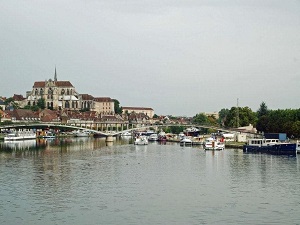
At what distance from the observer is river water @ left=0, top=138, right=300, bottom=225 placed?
79.5ft

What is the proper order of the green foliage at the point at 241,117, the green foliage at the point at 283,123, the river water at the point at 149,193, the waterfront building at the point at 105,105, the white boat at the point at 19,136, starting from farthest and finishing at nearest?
1. the waterfront building at the point at 105,105
2. the green foliage at the point at 241,117
3. the white boat at the point at 19,136
4. the green foliage at the point at 283,123
5. the river water at the point at 149,193

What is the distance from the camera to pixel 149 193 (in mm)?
30297

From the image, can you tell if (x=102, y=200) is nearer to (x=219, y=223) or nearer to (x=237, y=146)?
(x=219, y=223)

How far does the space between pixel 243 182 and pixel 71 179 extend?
1104 cm

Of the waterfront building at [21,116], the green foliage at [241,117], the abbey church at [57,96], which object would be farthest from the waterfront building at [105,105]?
the green foliage at [241,117]

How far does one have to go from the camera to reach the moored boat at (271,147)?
189 feet

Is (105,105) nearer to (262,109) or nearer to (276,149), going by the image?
(262,109)

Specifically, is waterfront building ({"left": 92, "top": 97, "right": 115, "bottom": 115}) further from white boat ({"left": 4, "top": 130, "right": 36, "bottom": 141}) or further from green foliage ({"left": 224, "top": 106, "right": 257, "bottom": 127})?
green foliage ({"left": 224, "top": 106, "right": 257, "bottom": 127})

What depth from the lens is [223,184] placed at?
34.0m

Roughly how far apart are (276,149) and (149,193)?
1241 inches

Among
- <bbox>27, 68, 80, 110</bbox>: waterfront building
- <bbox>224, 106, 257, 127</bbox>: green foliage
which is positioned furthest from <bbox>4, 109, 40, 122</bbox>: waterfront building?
<bbox>224, 106, 257, 127</bbox>: green foliage

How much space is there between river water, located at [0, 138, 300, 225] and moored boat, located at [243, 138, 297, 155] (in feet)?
33.5

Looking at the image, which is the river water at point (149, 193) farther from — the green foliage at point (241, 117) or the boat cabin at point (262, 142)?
the green foliage at point (241, 117)

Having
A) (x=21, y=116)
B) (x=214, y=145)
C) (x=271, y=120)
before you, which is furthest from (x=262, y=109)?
(x=21, y=116)
